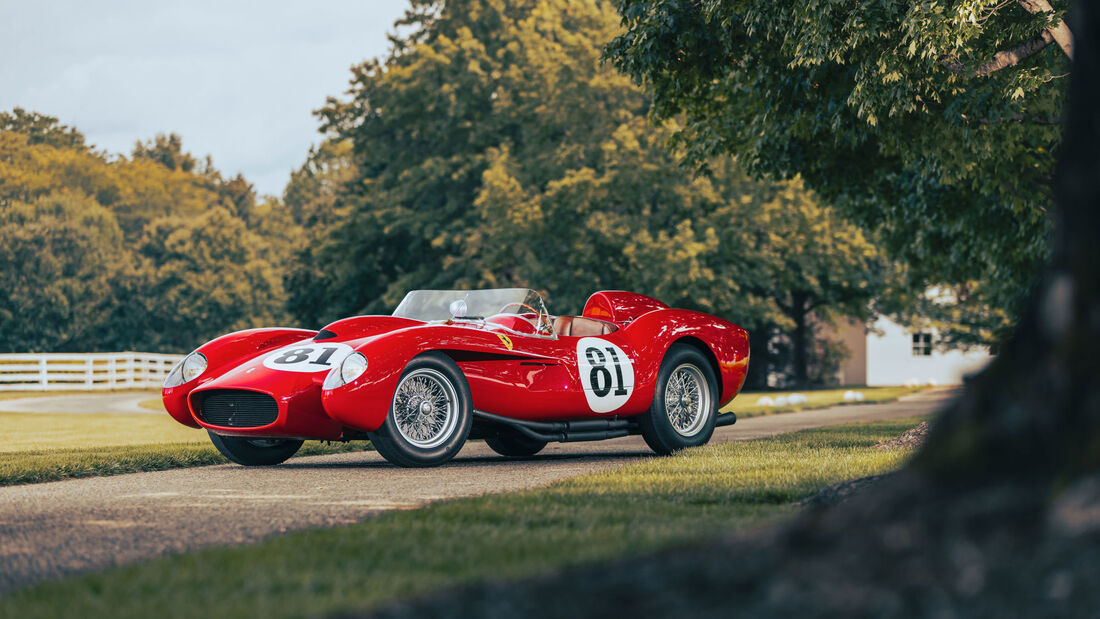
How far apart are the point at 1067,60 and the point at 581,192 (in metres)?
20.6

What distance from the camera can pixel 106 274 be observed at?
59.8 metres

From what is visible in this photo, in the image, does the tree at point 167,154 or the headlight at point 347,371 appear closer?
the headlight at point 347,371

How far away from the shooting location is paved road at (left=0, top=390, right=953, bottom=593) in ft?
14.7

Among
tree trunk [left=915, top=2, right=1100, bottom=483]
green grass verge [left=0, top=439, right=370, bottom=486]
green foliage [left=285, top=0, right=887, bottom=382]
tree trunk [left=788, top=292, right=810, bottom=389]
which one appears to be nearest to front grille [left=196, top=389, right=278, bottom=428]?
green grass verge [left=0, top=439, right=370, bottom=486]

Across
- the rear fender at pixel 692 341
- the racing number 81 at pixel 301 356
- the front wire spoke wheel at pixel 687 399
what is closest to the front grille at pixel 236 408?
the racing number 81 at pixel 301 356

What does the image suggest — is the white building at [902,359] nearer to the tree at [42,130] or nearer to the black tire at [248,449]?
the black tire at [248,449]

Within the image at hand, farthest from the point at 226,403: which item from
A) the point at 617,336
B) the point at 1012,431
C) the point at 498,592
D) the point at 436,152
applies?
the point at 436,152

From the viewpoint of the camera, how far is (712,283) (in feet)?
→ 107

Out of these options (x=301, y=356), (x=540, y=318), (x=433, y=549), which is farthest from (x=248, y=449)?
(x=433, y=549)

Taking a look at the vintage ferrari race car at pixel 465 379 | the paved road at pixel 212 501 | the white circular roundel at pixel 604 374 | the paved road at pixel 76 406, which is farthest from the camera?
the paved road at pixel 76 406

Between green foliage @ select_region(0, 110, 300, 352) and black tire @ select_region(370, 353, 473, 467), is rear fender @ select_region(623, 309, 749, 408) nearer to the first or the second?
black tire @ select_region(370, 353, 473, 467)

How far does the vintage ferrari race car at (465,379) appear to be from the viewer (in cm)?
793

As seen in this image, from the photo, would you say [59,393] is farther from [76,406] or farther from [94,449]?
[94,449]

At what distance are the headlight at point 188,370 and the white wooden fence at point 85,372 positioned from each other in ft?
97.3
